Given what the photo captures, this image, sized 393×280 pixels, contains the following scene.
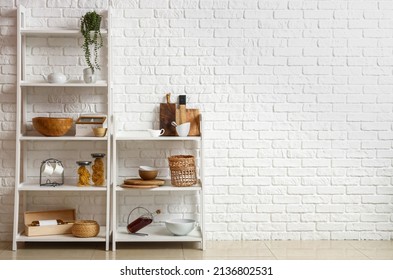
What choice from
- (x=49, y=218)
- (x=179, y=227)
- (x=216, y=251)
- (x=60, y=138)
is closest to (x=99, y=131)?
(x=60, y=138)

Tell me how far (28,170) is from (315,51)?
8.33 ft

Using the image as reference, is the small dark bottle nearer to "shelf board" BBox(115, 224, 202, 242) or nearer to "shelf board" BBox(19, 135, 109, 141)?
"shelf board" BBox(115, 224, 202, 242)

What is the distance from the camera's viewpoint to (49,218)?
5.22 metres

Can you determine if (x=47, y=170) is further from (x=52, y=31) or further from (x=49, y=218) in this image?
(x=52, y=31)

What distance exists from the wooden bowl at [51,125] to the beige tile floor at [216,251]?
902 millimetres

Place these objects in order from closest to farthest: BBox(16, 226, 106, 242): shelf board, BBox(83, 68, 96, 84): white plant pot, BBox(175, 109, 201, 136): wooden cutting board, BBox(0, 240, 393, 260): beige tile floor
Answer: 1. BBox(0, 240, 393, 260): beige tile floor
2. BBox(16, 226, 106, 242): shelf board
3. BBox(83, 68, 96, 84): white plant pot
4. BBox(175, 109, 201, 136): wooden cutting board

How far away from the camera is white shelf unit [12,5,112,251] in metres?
4.97

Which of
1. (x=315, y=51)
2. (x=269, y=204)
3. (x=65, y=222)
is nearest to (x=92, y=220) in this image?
(x=65, y=222)

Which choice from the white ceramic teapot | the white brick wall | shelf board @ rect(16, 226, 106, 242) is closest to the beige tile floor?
shelf board @ rect(16, 226, 106, 242)

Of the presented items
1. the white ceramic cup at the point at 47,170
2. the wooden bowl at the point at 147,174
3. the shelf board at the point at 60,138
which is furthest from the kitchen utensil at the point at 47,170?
the wooden bowl at the point at 147,174

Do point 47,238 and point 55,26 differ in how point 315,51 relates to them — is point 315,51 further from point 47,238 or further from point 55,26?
point 47,238

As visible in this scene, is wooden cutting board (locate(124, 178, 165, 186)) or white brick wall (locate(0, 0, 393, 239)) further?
white brick wall (locate(0, 0, 393, 239))

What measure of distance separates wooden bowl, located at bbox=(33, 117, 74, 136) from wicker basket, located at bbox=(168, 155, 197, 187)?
0.85m

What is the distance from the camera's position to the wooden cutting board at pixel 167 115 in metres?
5.29
